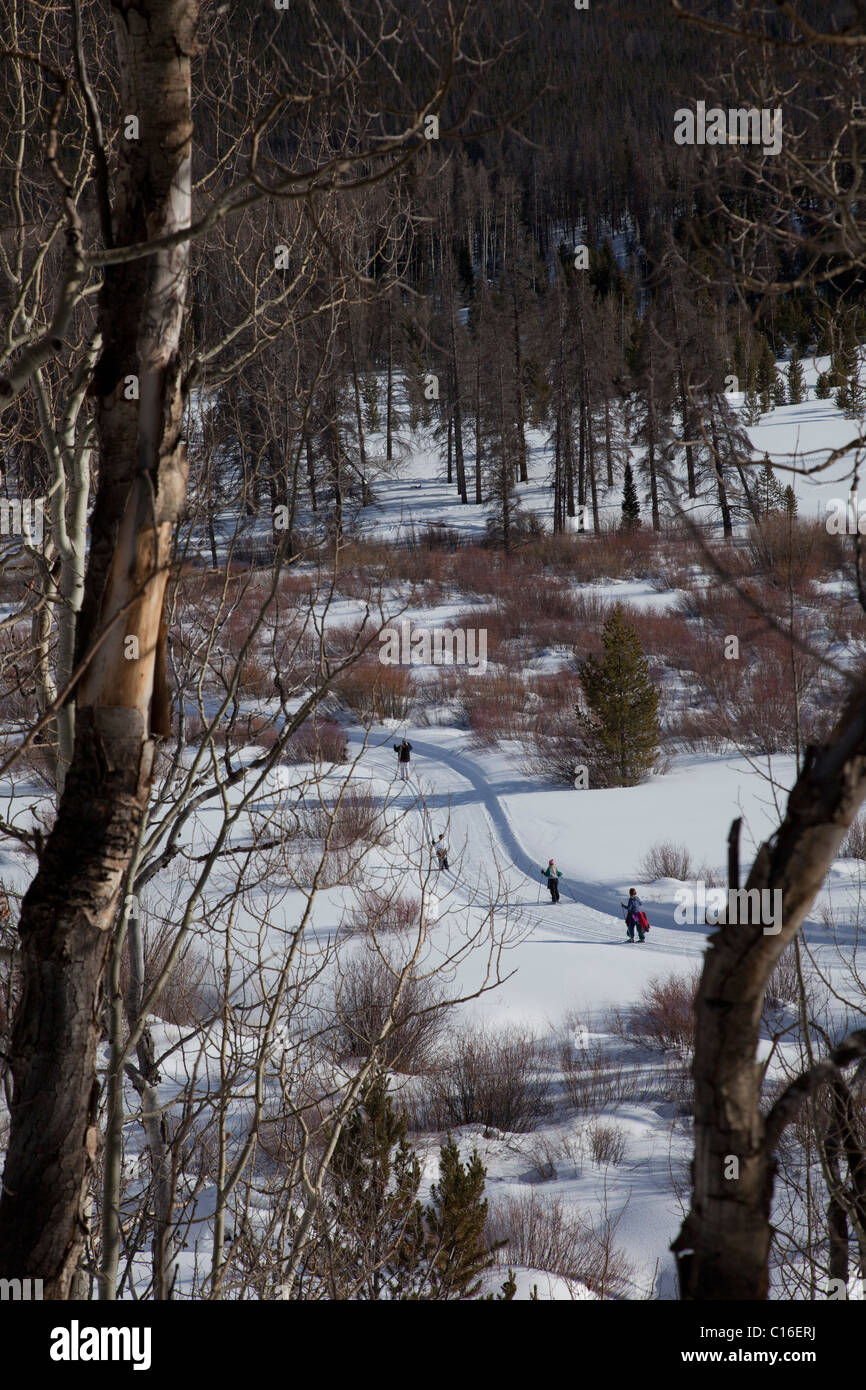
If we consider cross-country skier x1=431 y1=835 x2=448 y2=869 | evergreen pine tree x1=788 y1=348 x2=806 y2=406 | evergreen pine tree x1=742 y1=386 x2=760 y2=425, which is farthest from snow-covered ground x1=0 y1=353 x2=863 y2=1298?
evergreen pine tree x1=788 y1=348 x2=806 y2=406

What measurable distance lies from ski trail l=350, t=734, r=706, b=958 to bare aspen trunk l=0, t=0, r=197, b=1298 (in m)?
10.3

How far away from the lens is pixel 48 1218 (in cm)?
223

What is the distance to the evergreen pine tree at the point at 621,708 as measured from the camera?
2116 cm

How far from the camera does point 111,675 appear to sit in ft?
7.64

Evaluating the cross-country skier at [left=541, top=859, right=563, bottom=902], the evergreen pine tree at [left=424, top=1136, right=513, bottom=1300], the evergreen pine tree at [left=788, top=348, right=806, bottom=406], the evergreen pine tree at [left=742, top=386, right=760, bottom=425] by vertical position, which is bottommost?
the evergreen pine tree at [left=424, top=1136, right=513, bottom=1300]

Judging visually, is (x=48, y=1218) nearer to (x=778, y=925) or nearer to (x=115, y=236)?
(x=778, y=925)

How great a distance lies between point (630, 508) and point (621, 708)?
1956 cm

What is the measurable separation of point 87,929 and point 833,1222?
4.27 metres

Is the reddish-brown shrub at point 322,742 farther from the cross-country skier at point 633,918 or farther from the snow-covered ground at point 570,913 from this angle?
the cross-country skier at point 633,918

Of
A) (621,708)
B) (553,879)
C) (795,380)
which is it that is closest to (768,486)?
(621,708)

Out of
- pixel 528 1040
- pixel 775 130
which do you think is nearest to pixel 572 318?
pixel 528 1040

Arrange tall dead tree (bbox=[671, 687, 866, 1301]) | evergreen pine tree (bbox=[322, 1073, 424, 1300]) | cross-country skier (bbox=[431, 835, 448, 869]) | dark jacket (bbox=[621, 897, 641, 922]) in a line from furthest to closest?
dark jacket (bbox=[621, 897, 641, 922]) → evergreen pine tree (bbox=[322, 1073, 424, 1300]) → cross-country skier (bbox=[431, 835, 448, 869]) → tall dead tree (bbox=[671, 687, 866, 1301])

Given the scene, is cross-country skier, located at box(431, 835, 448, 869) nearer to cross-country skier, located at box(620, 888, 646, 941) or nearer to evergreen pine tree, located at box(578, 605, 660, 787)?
cross-country skier, located at box(620, 888, 646, 941)

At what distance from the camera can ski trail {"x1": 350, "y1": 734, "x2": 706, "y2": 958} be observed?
15430mm
